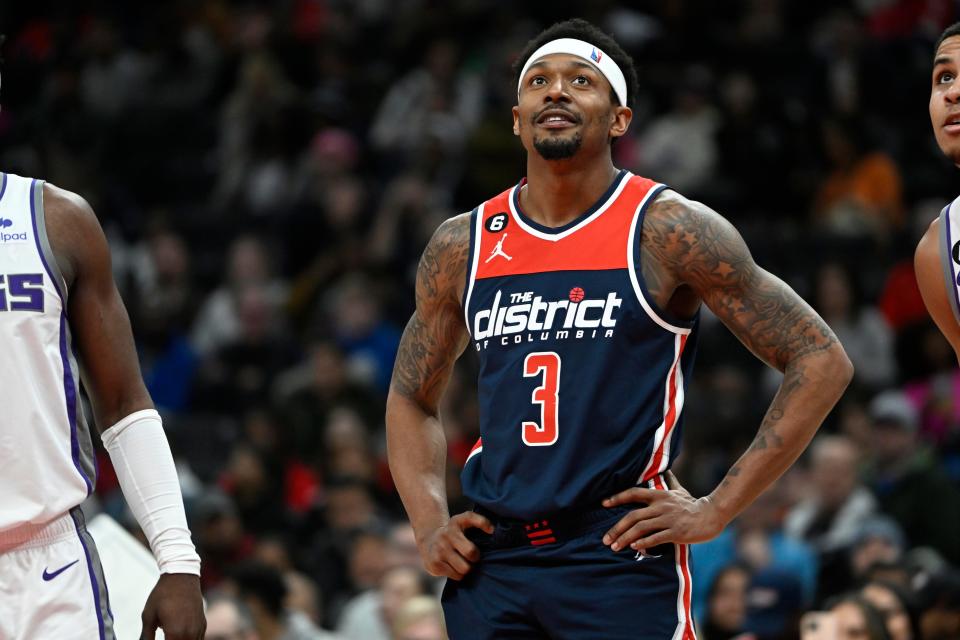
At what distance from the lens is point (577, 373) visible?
4844 millimetres

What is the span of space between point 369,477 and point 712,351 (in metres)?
2.81

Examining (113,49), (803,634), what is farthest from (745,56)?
(803,634)

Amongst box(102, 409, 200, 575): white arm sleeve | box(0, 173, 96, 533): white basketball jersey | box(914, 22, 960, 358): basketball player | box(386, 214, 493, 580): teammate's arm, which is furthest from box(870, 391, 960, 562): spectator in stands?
box(0, 173, 96, 533): white basketball jersey

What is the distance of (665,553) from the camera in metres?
4.84

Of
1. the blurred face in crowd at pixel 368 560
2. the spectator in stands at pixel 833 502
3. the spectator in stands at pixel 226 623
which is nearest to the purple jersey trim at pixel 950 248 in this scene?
the spectator in stands at pixel 226 623

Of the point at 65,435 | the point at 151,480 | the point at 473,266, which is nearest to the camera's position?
the point at 65,435

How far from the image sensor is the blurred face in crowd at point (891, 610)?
712 centimetres

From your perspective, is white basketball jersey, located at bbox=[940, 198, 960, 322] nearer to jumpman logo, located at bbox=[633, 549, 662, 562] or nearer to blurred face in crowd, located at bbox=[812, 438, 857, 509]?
jumpman logo, located at bbox=[633, 549, 662, 562]

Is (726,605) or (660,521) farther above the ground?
(660,521)

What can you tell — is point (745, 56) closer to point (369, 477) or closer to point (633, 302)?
point (369, 477)

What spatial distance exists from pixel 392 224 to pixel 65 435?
371 inches

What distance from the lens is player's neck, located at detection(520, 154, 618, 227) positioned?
202 inches

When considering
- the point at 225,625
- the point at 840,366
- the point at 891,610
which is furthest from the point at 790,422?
the point at 225,625

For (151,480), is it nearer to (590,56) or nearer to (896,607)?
(590,56)
